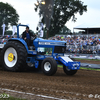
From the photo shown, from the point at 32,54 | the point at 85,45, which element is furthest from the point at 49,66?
the point at 85,45

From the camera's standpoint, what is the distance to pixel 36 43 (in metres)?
8.82

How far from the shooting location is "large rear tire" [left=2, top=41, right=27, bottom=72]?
28.1 ft

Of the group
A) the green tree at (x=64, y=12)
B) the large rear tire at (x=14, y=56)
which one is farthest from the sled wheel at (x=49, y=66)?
the green tree at (x=64, y=12)

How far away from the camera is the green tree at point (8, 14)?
5941cm

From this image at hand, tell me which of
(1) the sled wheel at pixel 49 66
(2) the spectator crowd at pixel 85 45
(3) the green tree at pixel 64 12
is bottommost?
(1) the sled wheel at pixel 49 66

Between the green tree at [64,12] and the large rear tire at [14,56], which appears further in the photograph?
the green tree at [64,12]

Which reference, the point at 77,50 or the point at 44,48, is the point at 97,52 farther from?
the point at 44,48

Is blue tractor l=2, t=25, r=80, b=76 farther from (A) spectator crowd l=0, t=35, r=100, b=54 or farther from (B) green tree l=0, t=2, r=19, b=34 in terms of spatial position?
(B) green tree l=0, t=2, r=19, b=34

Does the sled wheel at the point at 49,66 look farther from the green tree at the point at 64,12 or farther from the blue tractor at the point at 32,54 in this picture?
the green tree at the point at 64,12

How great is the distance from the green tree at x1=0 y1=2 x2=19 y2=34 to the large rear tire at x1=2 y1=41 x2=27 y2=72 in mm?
50709

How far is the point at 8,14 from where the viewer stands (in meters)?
61.1

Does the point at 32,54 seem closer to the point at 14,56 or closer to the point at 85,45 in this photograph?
the point at 14,56

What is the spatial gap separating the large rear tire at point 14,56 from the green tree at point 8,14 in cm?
5071

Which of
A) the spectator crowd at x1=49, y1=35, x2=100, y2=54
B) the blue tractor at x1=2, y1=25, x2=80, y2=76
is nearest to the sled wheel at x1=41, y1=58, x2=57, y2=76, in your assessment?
the blue tractor at x1=2, y1=25, x2=80, y2=76
